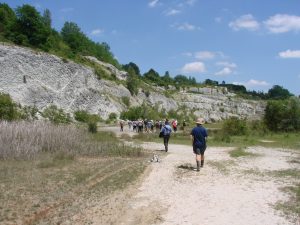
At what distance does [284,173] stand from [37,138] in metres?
12.6

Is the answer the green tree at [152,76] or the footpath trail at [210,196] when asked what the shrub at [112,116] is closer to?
the footpath trail at [210,196]

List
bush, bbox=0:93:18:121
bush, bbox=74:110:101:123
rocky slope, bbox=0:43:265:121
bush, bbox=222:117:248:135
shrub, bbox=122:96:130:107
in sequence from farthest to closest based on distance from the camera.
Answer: shrub, bbox=122:96:130:107
bush, bbox=74:110:101:123
rocky slope, bbox=0:43:265:121
bush, bbox=222:117:248:135
bush, bbox=0:93:18:121

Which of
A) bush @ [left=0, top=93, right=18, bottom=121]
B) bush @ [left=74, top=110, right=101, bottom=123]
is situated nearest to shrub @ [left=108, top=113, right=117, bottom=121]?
bush @ [left=74, top=110, right=101, bottom=123]

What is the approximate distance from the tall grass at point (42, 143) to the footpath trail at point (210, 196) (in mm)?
4805

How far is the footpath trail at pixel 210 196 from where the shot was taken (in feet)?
32.9

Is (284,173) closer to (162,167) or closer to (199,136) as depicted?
(199,136)

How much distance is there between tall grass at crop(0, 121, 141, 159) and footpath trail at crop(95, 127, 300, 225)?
480cm

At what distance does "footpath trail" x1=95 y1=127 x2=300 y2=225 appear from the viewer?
32.9 ft

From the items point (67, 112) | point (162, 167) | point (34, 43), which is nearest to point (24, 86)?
point (67, 112)

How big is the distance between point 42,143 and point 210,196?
12.4 metres

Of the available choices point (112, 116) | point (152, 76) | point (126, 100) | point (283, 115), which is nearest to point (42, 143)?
point (283, 115)

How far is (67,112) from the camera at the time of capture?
61.3 metres

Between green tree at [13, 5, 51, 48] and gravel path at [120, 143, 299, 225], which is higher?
green tree at [13, 5, 51, 48]

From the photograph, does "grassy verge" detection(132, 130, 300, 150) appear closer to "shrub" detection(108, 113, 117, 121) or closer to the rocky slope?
the rocky slope
